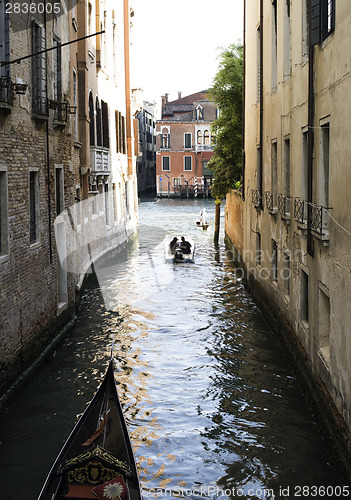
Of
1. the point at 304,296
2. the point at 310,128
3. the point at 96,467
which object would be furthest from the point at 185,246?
the point at 96,467

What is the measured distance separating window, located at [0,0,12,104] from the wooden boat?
4.08 metres

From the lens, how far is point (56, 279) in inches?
460

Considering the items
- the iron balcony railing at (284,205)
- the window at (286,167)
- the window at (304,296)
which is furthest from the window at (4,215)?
the window at (286,167)

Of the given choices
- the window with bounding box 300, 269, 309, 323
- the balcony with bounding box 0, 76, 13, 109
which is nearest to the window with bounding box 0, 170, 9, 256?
the balcony with bounding box 0, 76, 13, 109

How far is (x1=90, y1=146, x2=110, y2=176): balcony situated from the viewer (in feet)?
65.8

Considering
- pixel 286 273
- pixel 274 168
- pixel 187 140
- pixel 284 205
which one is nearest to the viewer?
pixel 284 205

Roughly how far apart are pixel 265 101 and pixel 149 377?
20.7 feet

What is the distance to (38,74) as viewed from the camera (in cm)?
1055

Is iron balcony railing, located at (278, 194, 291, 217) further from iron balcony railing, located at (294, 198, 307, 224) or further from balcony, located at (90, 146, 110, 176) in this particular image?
balcony, located at (90, 146, 110, 176)

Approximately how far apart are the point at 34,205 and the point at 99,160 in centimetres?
1062

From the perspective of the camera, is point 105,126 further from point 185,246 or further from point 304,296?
point 304,296

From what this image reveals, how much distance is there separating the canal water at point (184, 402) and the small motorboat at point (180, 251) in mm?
5449

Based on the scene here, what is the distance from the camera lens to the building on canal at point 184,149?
60.9m

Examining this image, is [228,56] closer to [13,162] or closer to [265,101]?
[265,101]
